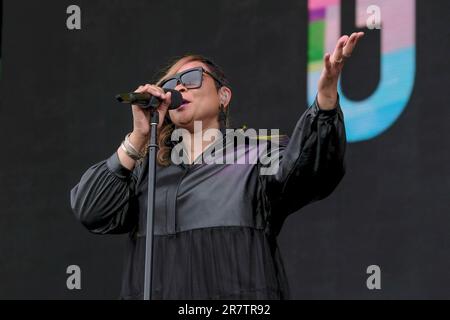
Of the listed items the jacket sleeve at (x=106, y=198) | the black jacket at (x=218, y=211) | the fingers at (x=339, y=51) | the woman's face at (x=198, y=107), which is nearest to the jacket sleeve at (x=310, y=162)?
the black jacket at (x=218, y=211)

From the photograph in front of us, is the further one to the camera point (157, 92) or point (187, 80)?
point (187, 80)

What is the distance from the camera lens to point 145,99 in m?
2.58

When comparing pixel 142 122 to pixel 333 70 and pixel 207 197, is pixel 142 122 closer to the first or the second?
pixel 207 197

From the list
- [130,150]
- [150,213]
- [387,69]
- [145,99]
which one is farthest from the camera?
[387,69]

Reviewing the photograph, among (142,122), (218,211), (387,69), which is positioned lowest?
(218,211)

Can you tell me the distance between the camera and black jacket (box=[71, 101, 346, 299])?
8.13 ft

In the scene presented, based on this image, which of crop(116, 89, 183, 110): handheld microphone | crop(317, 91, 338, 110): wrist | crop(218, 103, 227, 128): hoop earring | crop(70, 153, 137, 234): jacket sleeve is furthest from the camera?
crop(218, 103, 227, 128): hoop earring

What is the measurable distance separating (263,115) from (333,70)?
2.58 meters

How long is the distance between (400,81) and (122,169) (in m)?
2.18

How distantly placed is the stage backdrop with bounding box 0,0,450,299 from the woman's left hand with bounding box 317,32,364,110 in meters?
2.06

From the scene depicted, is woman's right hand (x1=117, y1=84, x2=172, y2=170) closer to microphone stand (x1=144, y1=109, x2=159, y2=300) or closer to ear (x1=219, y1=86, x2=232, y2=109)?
microphone stand (x1=144, y1=109, x2=159, y2=300)

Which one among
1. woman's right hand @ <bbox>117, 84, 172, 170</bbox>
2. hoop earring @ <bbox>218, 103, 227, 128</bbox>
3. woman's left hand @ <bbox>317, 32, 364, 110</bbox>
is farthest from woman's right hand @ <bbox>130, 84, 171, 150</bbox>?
woman's left hand @ <bbox>317, 32, 364, 110</bbox>

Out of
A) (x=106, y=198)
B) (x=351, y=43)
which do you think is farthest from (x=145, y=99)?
(x=351, y=43)

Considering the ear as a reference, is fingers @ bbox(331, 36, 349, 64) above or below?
above
